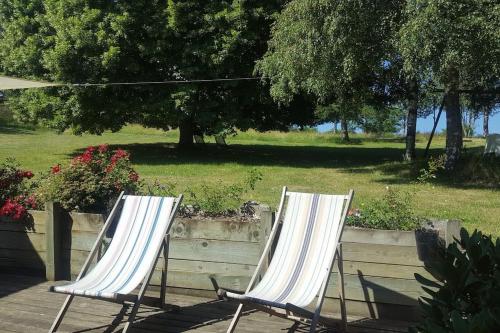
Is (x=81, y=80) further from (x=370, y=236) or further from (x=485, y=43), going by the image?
(x=370, y=236)

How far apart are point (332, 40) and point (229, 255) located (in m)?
8.34

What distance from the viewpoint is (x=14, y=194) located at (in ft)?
17.9

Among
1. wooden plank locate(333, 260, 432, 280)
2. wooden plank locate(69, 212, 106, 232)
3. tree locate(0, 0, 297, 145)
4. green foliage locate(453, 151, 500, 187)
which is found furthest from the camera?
tree locate(0, 0, 297, 145)

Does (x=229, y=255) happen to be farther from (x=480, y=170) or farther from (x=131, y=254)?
(x=480, y=170)

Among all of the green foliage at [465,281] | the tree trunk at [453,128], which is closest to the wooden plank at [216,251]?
the green foliage at [465,281]

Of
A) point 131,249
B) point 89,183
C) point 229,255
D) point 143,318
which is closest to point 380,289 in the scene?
point 229,255

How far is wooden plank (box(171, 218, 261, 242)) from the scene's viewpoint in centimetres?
442

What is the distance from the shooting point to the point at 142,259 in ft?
13.5

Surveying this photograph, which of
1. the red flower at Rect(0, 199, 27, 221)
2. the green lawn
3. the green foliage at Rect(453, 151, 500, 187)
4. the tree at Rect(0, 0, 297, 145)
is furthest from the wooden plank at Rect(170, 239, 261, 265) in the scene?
the tree at Rect(0, 0, 297, 145)

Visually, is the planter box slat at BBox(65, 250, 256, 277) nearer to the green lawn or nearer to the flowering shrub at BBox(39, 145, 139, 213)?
the flowering shrub at BBox(39, 145, 139, 213)

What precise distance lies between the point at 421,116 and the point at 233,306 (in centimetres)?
2207

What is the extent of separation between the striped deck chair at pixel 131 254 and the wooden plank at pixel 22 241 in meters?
1.11

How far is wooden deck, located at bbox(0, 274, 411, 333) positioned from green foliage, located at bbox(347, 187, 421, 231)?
69 cm

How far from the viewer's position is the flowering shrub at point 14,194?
509cm
